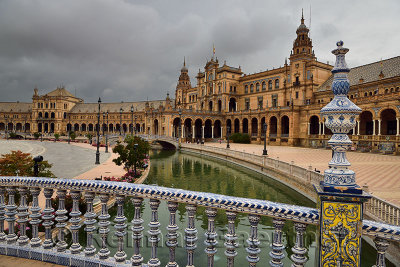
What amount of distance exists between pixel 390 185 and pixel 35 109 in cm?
11057

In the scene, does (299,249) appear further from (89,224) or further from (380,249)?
(89,224)

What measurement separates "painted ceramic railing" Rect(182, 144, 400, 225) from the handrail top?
3881 mm

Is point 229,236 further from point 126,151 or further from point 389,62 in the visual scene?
point 389,62

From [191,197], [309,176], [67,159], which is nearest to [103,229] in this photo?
Answer: [191,197]

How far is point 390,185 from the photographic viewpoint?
505 inches

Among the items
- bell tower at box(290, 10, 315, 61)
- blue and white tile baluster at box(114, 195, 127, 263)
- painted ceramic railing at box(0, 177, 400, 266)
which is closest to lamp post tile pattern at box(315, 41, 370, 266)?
painted ceramic railing at box(0, 177, 400, 266)

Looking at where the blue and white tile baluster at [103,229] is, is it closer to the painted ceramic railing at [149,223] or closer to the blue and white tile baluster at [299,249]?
the painted ceramic railing at [149,223]

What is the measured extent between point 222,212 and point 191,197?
9.53 metres

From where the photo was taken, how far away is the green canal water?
7.64 meters

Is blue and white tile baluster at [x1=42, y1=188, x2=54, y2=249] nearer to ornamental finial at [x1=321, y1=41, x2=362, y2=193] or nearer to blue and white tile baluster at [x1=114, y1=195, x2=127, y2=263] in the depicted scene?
blue and white tile baluster at [x1=114, y1=195, x2=127, y2=263]

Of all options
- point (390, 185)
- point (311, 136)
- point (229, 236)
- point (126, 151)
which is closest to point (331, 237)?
point (229, 236)

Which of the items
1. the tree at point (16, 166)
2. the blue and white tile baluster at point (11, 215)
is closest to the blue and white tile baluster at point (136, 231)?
the blue and white tile baluster at point (11, 215)

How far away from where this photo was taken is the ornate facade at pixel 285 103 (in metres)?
33.6

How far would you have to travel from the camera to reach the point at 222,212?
470 inches
